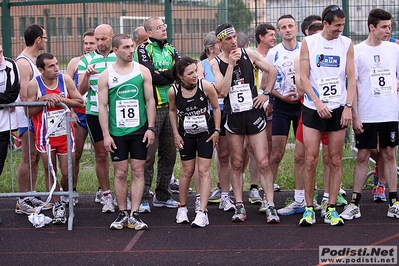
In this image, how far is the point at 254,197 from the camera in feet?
30.8

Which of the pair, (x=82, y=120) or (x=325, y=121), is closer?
(x=325, y=121)

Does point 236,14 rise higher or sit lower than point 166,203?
higher

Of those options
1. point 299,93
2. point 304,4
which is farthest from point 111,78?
point 304,4

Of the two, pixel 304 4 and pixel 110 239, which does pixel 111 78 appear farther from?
pixel 304 4

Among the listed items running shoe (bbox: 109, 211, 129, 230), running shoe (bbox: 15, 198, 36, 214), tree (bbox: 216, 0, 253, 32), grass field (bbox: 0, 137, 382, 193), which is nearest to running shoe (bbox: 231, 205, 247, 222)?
running shoe (bbox: 109, 211, 129, 230)

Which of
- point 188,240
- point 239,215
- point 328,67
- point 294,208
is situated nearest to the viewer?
point 188,240

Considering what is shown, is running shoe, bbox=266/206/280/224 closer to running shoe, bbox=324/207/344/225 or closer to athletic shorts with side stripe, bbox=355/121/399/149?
running shoe, bbox=324/207/344/225

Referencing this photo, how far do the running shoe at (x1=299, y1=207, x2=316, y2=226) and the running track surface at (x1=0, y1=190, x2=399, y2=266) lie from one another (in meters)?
0.07

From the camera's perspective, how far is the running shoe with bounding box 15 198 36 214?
Answer: 905cm

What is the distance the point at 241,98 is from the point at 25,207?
2.97 m

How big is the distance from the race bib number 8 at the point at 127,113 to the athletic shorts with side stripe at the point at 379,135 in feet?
8.01

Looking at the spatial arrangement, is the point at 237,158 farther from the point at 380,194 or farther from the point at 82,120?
the point at 82,120

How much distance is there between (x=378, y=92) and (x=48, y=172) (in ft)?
12.4

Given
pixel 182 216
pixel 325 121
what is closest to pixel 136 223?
pixel 182 216
